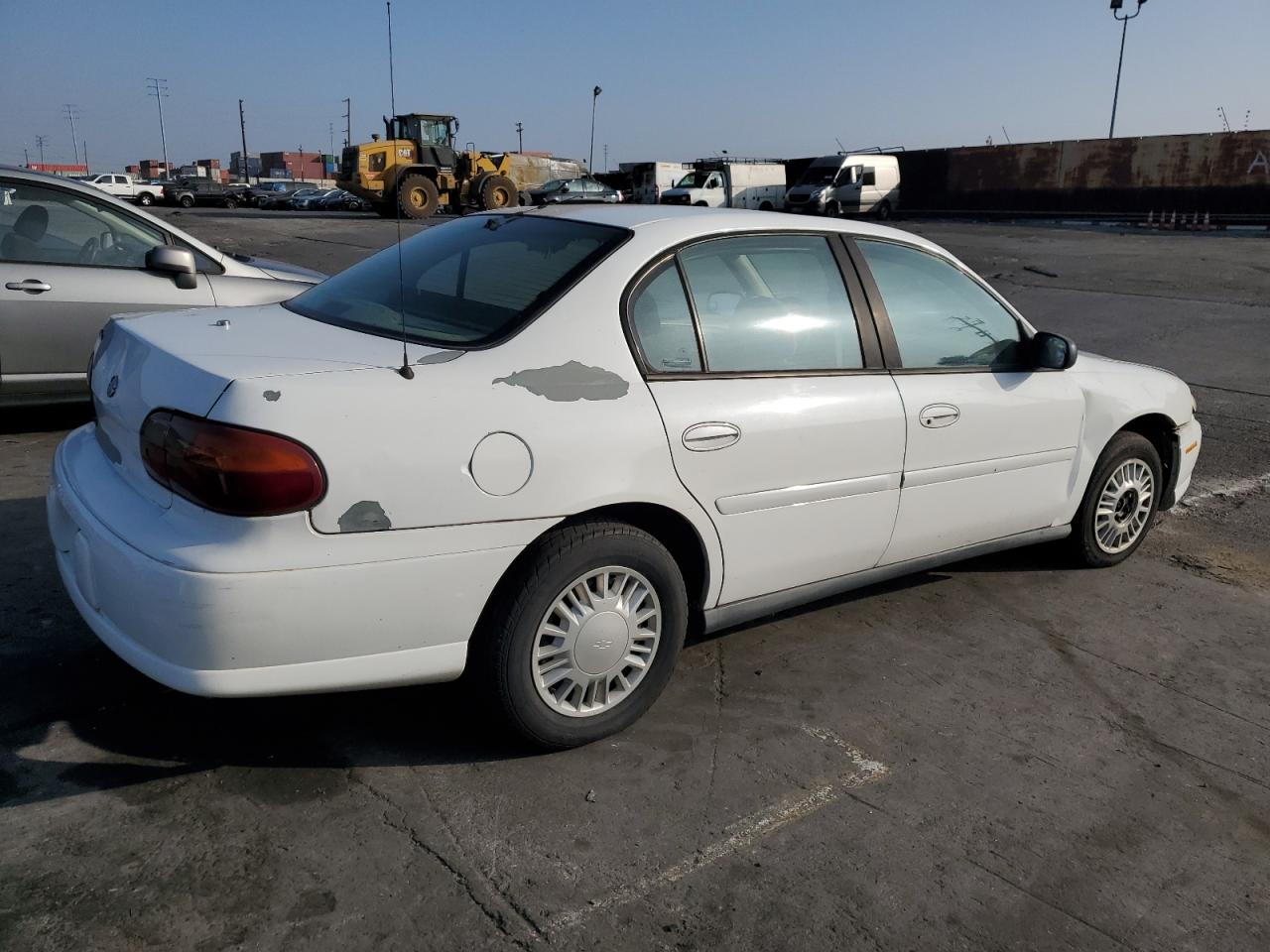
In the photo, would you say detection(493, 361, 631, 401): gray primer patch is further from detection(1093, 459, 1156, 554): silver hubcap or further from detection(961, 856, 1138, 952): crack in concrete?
detection(1093, 459, 1156, 554): silver hubcap

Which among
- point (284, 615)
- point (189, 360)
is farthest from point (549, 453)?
point (189, 360)

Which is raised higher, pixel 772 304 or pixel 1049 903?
pixel 772 304

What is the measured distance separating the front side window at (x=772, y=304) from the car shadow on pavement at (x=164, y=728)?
1.36 metres

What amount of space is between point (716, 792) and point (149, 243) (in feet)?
16.7

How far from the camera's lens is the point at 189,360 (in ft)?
8.62

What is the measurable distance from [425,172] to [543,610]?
3122 cm

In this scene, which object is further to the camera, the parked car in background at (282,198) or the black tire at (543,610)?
the parked car in background at (282,198)

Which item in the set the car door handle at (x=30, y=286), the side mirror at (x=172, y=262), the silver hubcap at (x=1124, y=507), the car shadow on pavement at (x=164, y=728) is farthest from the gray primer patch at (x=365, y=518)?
the car door handle at (x=30, y=286)

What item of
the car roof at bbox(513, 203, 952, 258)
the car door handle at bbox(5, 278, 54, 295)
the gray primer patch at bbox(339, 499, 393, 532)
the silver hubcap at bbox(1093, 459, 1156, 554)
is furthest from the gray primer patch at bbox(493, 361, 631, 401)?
the car door handle at bbox(5, 278, 54, 295)

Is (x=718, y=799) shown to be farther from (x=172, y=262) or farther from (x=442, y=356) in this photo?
(x=172, y=262)

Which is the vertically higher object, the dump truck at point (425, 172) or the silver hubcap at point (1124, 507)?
the dump truck at point (425, 172)

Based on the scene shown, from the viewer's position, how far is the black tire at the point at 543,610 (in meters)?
2.72

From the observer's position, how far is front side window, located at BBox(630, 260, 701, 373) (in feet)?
9.96

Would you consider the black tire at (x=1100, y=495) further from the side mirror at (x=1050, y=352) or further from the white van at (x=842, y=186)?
the white van at (x=842, y=186)
